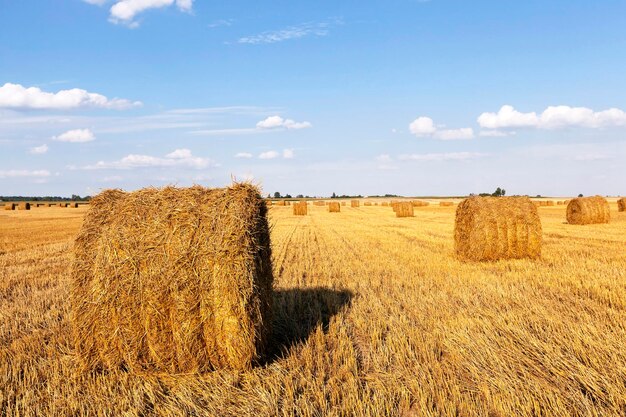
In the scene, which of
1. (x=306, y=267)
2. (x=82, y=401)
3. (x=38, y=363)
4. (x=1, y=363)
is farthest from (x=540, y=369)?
(x=306, y=267)

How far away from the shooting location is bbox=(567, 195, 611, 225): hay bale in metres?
25.2

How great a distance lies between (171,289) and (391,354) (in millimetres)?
2667

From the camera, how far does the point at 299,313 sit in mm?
7844

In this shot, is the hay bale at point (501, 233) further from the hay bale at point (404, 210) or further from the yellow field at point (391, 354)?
the hay bale at point (404, 210)

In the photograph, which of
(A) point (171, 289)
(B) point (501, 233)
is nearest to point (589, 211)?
(B) point (501, 233)

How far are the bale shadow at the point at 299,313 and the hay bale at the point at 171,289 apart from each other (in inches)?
21.2

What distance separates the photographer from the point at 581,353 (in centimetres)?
550

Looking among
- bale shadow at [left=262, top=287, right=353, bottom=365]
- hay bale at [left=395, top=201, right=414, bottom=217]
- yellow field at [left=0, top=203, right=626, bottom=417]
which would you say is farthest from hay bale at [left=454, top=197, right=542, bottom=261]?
hay bale at [left=395, top=201, right=414, bottom=217]

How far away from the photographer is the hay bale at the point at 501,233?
42.9 feet

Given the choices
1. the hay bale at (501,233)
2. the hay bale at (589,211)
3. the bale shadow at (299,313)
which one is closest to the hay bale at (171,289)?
the bale shadow at (299,313)

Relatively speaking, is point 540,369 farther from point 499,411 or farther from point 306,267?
point 306,267

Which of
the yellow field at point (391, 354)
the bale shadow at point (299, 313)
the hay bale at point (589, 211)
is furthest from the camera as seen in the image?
the hay bale at point (589, 211)

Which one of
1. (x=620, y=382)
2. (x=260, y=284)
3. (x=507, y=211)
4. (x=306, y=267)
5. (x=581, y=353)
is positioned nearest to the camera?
(x=620, y=382)

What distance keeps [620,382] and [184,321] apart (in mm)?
4484
